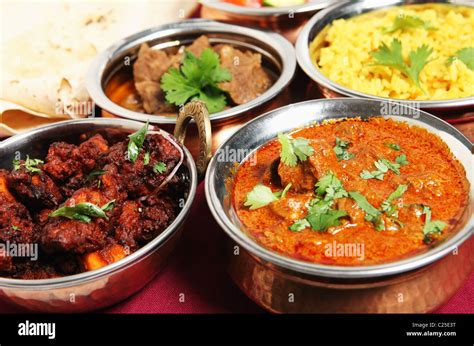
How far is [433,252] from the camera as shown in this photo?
1.67m

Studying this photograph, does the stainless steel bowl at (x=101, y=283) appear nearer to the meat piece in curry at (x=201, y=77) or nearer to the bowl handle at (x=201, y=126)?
the bowl handle at (x=201, y=126)

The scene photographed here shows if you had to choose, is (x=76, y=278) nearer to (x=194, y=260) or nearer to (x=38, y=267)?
(x=38, y=267)

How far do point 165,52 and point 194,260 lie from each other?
176 centimetres

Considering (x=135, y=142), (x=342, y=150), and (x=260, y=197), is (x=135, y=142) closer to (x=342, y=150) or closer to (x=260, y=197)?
(x=260, y=197)

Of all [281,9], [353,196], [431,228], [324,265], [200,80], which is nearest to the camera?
[324,265]

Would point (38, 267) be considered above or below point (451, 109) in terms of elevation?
below

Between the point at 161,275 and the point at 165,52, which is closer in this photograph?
the point at 161,275

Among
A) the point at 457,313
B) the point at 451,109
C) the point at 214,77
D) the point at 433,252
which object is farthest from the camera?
the point at 214,77

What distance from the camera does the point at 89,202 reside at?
2.05 metres

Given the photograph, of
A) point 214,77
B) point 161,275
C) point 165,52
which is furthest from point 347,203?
point 165,52

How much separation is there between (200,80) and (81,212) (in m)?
1.31

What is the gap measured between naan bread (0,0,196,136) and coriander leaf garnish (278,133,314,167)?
171 cm

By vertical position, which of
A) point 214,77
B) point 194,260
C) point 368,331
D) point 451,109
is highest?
point 214,77

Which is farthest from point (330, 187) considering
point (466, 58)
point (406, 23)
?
point (406, 23)
